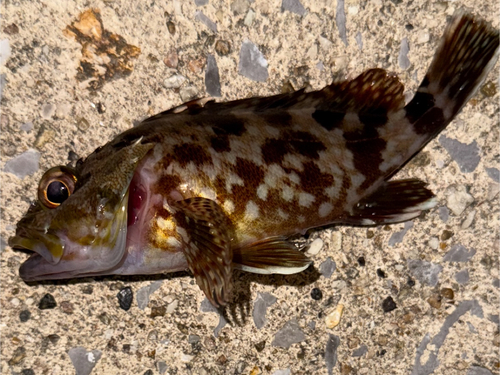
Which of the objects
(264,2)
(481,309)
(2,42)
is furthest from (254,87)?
(481,309)

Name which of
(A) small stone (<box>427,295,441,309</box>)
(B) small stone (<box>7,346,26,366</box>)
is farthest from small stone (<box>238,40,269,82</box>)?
(B) small stone (<box>7,346,26,366</box>)

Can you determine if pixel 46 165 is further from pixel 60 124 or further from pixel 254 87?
pixel 254 87

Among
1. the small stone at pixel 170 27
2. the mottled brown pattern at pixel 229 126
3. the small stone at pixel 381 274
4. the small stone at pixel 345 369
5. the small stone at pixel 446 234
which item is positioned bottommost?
the small stone at pixel 345 369

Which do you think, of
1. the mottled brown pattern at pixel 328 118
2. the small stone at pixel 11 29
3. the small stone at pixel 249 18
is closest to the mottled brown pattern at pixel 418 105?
the mottled brown pattern at pixel 328 118

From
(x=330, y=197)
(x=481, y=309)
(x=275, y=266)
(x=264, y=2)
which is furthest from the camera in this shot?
(x=481, y=309)

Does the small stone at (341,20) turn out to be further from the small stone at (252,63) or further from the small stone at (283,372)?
the small stone at (283,372)

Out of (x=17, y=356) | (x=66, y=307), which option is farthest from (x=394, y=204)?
(x=17, y=356)
